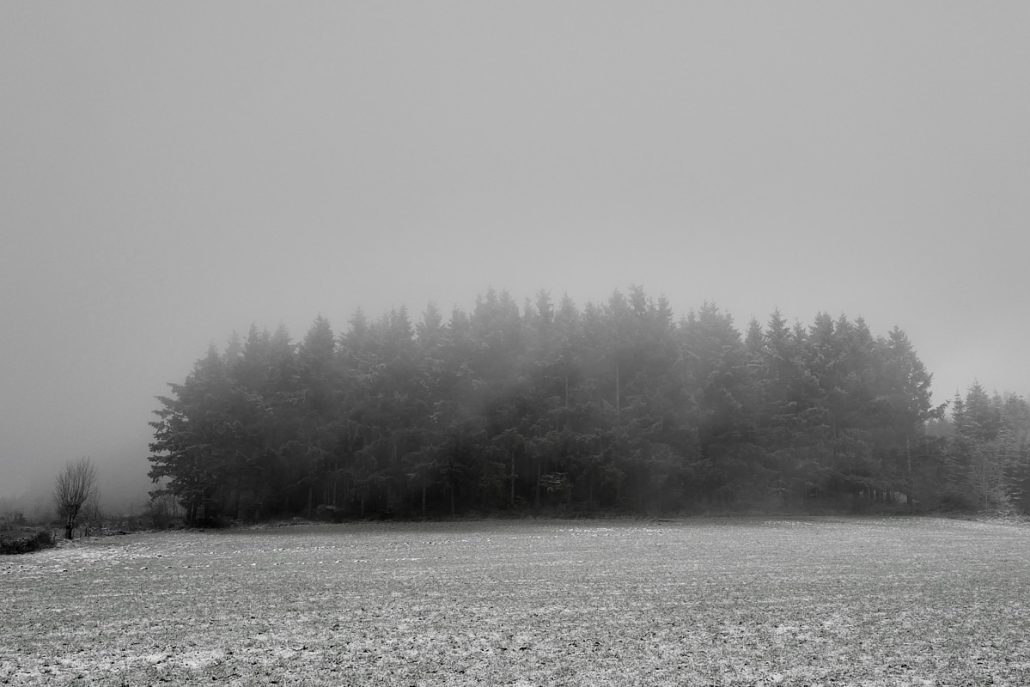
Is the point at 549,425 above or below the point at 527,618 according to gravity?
above

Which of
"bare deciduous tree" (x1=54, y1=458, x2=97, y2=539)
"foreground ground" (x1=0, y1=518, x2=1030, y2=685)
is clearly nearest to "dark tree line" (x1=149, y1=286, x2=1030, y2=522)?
"bare deciduous tree" (x1=54, y1=458, x2=97, y2=539)

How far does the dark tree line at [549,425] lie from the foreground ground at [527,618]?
25384 millimetres

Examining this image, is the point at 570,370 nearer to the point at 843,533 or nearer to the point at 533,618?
the point at 843,533

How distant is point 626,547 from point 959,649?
1708cm

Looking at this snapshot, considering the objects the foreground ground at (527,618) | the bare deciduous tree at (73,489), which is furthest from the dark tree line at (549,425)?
the foreground ground at (527,618)

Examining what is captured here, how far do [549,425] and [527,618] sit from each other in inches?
1502

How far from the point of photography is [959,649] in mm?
9062

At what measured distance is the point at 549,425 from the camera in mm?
49469

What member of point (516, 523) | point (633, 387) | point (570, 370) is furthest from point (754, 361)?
point (516, 523)

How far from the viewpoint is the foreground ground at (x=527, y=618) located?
26.8 ft

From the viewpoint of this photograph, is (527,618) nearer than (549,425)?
Yes

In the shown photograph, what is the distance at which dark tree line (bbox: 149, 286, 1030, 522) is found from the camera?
49.2 meters

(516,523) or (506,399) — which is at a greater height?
(506,399)

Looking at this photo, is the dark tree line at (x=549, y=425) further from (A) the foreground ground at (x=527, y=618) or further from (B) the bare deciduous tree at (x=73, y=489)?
(A) the foreground ground at (x=527, y=618)
